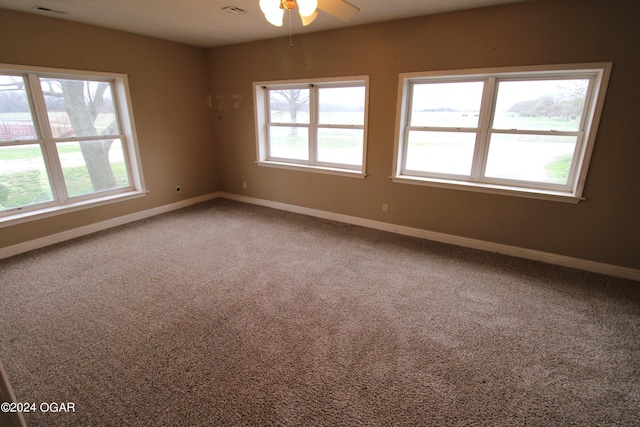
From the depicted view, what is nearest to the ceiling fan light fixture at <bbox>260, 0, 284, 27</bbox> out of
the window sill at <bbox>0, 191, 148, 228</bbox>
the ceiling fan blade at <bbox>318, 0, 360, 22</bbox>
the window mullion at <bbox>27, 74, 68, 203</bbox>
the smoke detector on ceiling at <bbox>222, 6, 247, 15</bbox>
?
the ceiling fan blade at <bbox>318, 0, 360, 22</bbox>

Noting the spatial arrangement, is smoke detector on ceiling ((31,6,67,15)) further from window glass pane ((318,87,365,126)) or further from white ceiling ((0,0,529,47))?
window glass pane ((318,87,365,126))

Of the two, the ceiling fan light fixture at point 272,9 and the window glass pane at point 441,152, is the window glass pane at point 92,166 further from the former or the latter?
the window glass pane at point 441,152

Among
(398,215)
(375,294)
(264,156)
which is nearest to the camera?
(375,294)

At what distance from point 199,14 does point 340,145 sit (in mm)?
2289

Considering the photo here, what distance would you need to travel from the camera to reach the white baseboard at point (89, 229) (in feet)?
11.2

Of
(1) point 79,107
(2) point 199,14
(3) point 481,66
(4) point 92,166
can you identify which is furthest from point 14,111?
(3) point 481,66

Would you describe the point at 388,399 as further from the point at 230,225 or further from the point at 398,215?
the point at 230,225

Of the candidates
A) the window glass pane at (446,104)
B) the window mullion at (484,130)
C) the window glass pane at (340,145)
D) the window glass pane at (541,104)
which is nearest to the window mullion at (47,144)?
the window glass pane at (340,145)

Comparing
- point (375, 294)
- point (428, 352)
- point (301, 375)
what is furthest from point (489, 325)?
point (301, 375)

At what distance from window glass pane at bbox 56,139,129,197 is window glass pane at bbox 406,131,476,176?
409 centimetres

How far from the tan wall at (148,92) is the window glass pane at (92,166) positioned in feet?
0.97

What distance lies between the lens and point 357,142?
424 cm

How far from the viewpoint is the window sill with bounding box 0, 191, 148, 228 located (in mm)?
3365

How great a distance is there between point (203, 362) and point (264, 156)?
371cm
